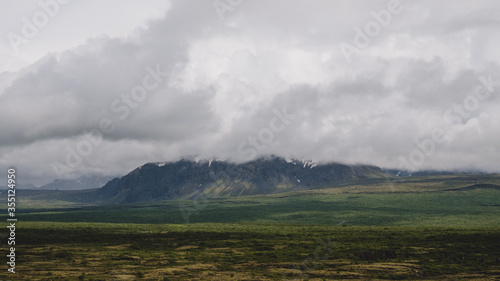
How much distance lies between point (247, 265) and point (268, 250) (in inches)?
927

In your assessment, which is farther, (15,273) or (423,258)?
(423,258)

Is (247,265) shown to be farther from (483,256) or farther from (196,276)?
(483,256)

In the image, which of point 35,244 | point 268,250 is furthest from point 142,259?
point 35,244

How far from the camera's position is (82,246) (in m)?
124

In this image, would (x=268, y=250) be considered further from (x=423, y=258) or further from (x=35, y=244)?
(x=35, y=244)

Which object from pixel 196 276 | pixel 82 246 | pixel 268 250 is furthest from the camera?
pixel 82 246

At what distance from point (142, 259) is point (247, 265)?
81.6 feet

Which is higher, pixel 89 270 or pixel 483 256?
pixel 89 270

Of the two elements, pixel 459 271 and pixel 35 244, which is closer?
pixel 459 271

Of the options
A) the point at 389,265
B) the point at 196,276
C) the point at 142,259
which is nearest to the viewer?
the point at 196,276

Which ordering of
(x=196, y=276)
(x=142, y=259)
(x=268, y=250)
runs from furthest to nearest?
1. (x=268, y=250)
2. (x=142, y=259)
3. (x=196, y=276)

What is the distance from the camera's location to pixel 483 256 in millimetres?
96250

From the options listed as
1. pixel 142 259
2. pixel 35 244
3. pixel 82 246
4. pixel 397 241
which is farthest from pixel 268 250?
pixel 35 244

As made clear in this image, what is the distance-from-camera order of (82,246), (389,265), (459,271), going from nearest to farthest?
(459,271) < (389,265) < (82,246)
